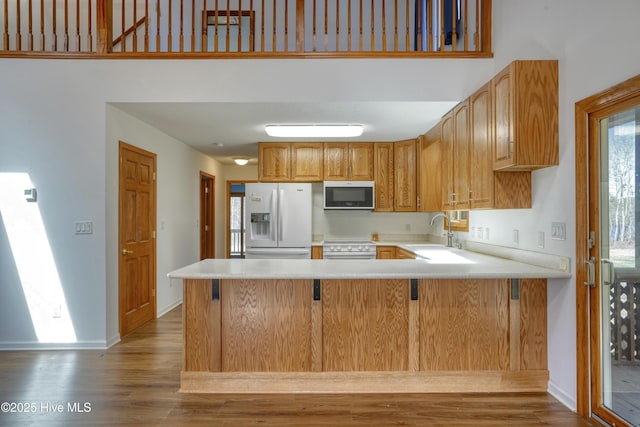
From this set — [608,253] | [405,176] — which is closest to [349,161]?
[405,176]

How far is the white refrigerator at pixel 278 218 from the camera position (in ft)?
17.0

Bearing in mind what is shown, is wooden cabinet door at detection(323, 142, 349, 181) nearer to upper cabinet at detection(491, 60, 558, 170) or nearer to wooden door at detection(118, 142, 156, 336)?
wooden door at detection(118, 142, 156, 336)

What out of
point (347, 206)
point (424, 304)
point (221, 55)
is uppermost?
point (221, 55)

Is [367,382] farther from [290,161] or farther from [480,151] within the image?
[290,161]

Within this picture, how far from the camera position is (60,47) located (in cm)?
510

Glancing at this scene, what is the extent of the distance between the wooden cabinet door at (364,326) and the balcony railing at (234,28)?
2065mm

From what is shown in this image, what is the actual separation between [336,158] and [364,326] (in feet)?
9.93

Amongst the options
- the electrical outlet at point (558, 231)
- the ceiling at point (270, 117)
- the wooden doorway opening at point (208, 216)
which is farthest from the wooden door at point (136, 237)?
the electrical outlet at point (558, 231)

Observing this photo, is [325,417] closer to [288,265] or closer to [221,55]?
[288,265]

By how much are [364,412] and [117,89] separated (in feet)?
10.8

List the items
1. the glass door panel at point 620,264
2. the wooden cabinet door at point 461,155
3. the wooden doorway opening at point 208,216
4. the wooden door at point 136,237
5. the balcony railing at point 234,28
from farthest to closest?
the wooden doorway opening at point 208,216 → the wooden door at point 136,237 → the balcony railing at point 234,28 → the wooden cabinet door at point 461,155 → the glass door panel at point 620,264

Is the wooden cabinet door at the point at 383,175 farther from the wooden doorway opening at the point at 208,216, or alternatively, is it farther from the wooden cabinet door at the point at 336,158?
the wooden doorway opening at the point at 208,216

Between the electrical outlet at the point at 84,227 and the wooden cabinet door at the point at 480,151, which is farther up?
the wooden cabinet door at the point at 480,151

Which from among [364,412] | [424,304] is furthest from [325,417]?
[424,304]
